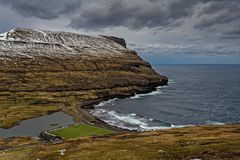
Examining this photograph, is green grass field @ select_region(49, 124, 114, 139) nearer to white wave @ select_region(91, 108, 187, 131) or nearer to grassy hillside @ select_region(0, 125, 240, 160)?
white wave @ select_region(91, 108, 187, 131)

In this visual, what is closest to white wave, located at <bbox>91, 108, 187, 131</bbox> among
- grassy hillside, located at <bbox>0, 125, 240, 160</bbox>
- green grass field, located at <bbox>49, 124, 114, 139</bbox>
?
green grass field, located at <bbox>49, 124, 114, 139</bbox>

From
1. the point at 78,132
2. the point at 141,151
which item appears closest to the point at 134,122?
the point at 78,132

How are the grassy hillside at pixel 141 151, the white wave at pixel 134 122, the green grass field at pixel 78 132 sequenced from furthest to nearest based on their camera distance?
the white wave at pixel 134 122, the green grass field at pixel 78 132, the grassy hillside at pixel 141 151

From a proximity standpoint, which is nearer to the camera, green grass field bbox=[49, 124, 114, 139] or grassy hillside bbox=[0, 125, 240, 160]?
grassy hillside bbox=[0, 125, 240, 160]

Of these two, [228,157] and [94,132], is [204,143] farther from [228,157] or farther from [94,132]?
[94,132]

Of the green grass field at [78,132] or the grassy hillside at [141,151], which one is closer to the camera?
the grassy hillside at [141,151]

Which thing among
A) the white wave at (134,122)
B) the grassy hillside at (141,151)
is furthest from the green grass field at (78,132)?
the grassy hillside at (141,151)

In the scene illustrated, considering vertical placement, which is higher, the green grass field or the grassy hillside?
the grassy hillside

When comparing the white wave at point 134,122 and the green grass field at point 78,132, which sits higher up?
the green grass field at point 78,132

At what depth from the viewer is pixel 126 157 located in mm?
68438

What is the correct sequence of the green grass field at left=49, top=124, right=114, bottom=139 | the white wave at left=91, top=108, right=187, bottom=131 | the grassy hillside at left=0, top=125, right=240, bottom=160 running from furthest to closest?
the white wave at left=91, top=108, right=187, bottom=131, the green grass field at left=49, top=124, right=114, bottom=139, the grassy hillside at left=0, top=125, right=240, bottom=160

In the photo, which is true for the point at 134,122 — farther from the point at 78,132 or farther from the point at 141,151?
the point at 141,151

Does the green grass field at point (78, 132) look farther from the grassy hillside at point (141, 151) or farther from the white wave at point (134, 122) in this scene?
the grassy hillside at point (141, 151)

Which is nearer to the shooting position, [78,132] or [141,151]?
[141,151]
